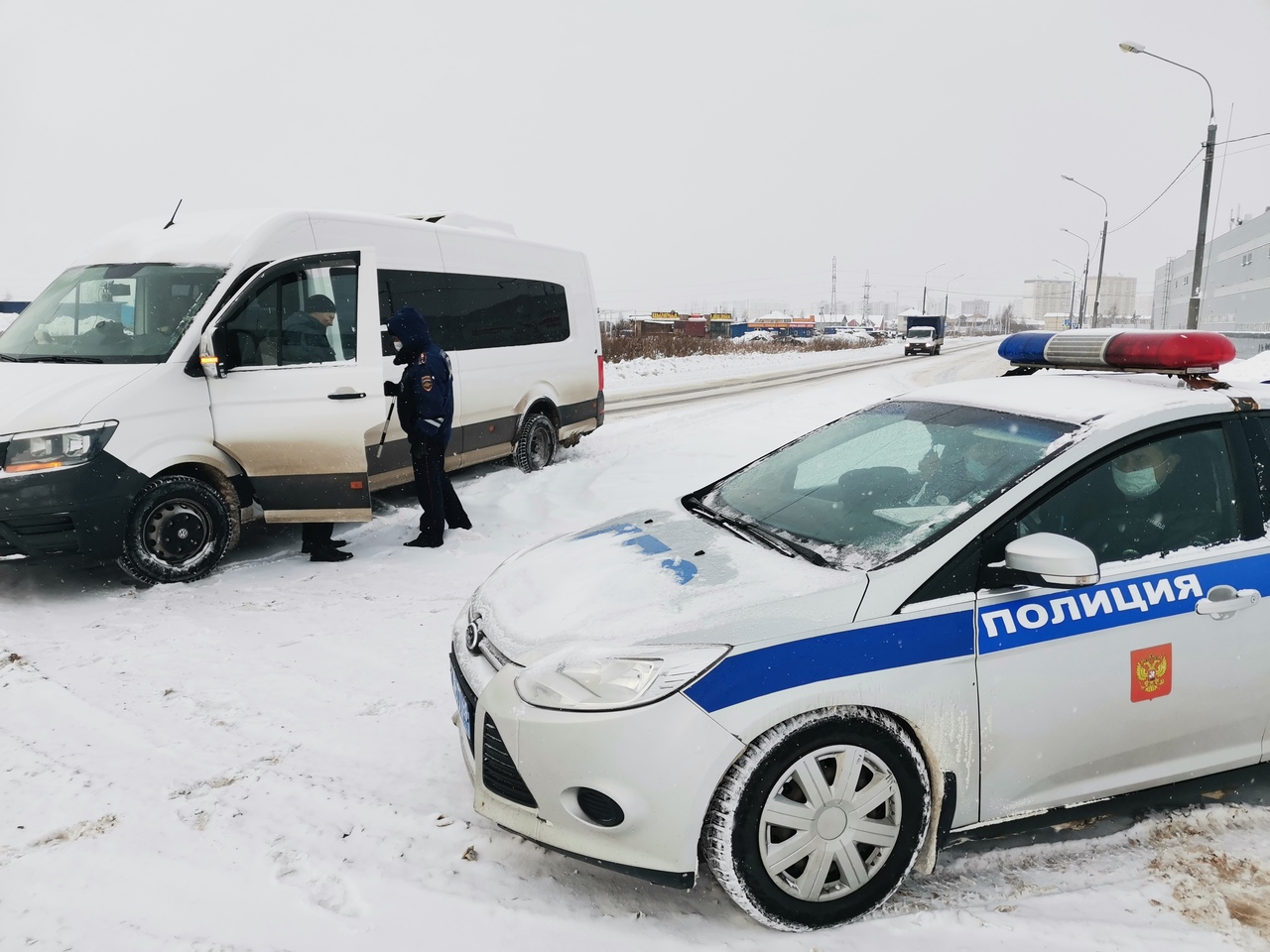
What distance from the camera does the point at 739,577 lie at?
2.68 meters

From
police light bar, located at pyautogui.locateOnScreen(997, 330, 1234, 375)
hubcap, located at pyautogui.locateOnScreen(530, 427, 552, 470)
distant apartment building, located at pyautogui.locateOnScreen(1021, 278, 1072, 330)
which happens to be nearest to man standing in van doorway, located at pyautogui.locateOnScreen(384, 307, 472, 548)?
hubcap, located at pyautogui.locateOnScreen(530, 427, 552, 470)

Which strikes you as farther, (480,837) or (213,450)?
(213,450)

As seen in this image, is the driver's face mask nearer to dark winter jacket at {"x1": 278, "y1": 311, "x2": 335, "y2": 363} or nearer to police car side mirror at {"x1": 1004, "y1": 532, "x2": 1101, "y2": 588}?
police car side mirror at {"x1": 1004, "y1": 532, "x2": 1101, "y2": 588}

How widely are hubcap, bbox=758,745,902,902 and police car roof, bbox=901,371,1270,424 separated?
140cm

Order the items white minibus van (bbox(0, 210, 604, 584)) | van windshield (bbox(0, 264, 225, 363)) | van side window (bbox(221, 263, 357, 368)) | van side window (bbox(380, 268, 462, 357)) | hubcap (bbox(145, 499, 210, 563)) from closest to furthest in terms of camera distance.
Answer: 1. white minibus van (bbox(0, 210, 604, 584))
2. hubcap (bbox(145, 499, 210, 563))
3. van windshield (bbox(0, 264, 225, 363))
4. van side window (bbox(221, 263, 357, 368))
5. van side window (bbox(380, 268, 462, 357))

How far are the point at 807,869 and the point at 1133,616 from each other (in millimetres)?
1245

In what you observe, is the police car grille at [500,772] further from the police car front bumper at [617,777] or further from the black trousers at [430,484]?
the black trousers at [430,484]

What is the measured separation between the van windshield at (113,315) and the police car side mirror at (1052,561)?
507 centimetres

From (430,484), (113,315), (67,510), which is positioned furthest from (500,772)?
(113,315)

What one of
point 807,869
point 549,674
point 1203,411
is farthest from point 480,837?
point 1203,411

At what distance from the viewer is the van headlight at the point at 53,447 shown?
15.8 ft

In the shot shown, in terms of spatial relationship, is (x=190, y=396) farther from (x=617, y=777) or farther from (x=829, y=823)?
(x=829, y=823)

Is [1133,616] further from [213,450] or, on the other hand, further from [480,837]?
[213,450]

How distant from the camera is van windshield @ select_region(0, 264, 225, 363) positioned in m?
5.54
